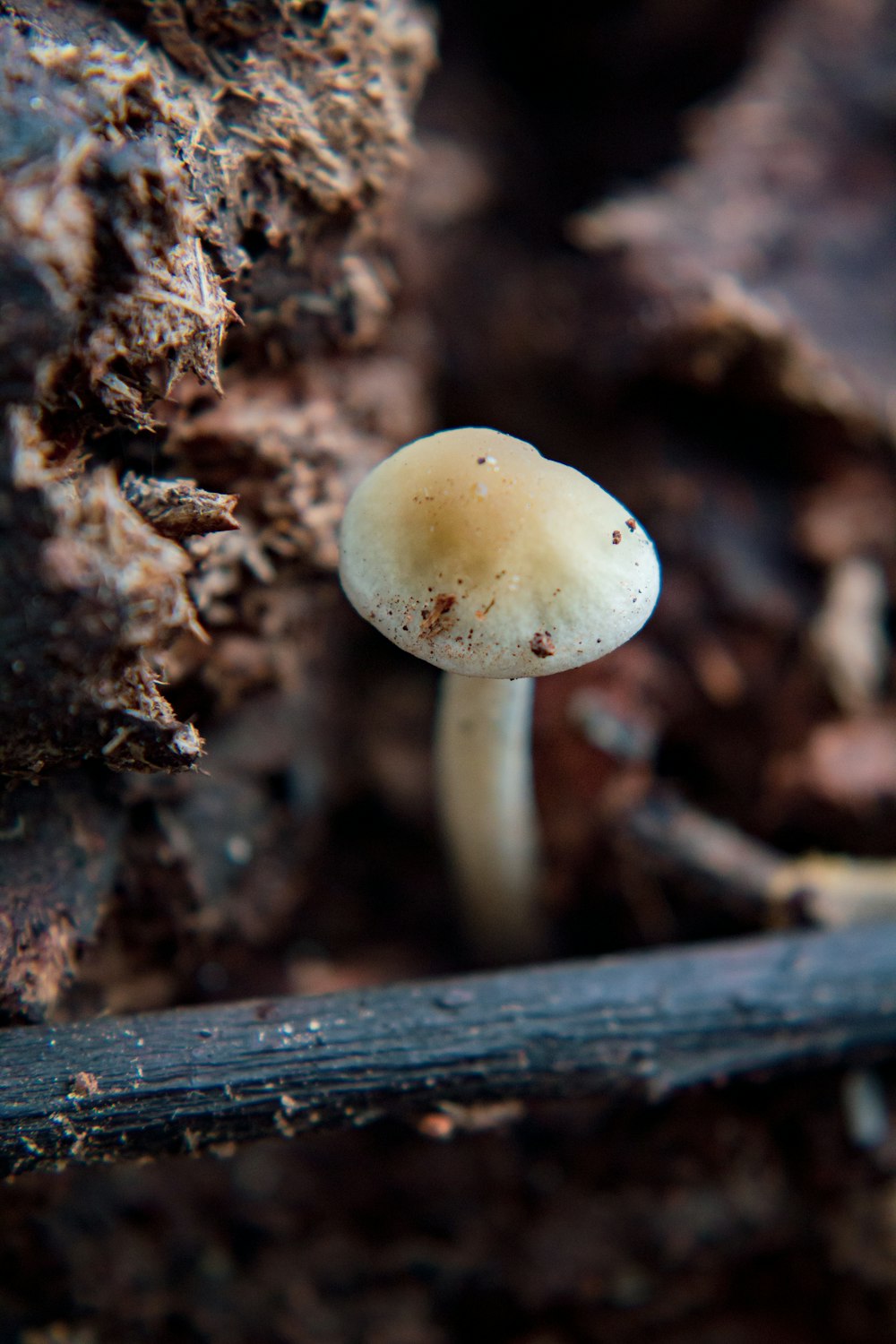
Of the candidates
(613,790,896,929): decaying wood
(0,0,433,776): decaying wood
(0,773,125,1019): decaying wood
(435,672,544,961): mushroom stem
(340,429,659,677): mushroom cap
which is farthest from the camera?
(613,790,896,929): decaying wood

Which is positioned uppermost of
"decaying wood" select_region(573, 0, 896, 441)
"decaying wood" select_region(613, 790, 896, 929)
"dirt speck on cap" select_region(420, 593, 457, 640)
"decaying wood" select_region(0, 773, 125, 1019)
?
"decaying wood" select_region(573, 0, 896, 441)

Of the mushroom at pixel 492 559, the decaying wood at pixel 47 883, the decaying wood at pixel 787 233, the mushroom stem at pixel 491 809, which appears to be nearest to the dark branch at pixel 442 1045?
the decaying wood at pixel 47 883

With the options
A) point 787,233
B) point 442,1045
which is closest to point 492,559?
point 442,1045

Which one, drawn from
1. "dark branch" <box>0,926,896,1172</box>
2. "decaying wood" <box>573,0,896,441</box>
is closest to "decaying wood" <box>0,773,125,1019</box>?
"dark branch" <box>0,926,896,1172</box>

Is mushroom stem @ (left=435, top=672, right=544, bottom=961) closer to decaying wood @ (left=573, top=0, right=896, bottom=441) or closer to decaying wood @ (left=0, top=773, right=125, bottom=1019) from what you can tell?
decaying wood @ (left=0, top=773, right=125, bottom=1019)

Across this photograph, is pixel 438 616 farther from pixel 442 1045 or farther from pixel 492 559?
pixel 442 1045

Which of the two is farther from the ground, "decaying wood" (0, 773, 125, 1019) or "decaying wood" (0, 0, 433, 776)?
"decaying wood" (0, 0, 433, 776)
